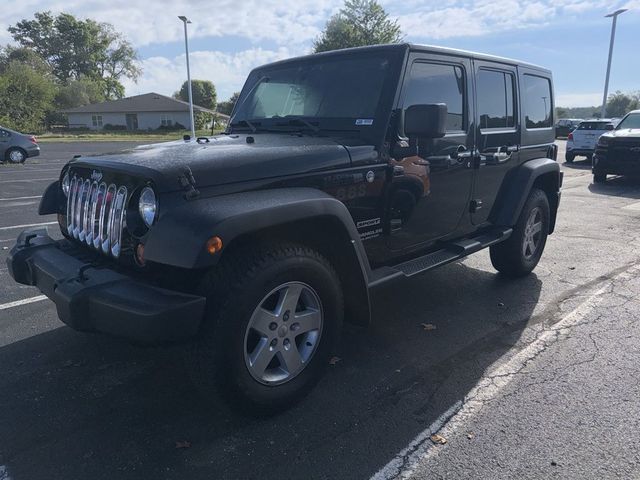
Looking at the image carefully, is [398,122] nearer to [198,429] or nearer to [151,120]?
[198,429]

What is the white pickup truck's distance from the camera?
1766 centimetres

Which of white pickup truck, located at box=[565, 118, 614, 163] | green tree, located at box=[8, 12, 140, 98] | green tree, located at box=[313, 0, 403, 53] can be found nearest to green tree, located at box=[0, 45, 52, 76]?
green tree, located at box=[8, 12, 140, 98]

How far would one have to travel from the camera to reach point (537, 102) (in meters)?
5.30

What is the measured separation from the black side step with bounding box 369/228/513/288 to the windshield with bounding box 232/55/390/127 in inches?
40.8

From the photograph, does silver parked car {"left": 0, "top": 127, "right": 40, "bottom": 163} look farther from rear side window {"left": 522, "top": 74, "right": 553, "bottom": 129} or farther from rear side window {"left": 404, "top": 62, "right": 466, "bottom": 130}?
rear side window {"left": 404, "top": 62, "right": 466, "bottom": 130}

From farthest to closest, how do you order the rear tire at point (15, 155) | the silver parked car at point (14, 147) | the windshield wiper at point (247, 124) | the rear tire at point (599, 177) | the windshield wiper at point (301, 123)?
the rear tire at point (15, 155) → the silver parked car at point (14, 147) → the rear tire at point (599, 177) → the windshield wiper at point (247, 124) → the windshield wiper at point (301, 123)

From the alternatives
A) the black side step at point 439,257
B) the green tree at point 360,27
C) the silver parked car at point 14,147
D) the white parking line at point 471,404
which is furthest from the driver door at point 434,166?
the green tree at point 360,27

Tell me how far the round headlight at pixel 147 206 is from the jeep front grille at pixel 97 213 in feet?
0.60

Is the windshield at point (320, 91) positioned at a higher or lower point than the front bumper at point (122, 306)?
higher

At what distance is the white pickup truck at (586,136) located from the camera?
17656 mm

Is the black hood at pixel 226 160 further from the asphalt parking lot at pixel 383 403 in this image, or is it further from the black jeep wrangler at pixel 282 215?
the asphalt parking lot at pixel 383 403

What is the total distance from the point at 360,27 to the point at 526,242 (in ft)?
143

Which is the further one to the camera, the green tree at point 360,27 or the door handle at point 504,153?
the green tree at point 360,27

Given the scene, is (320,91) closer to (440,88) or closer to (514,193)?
(440,88)
